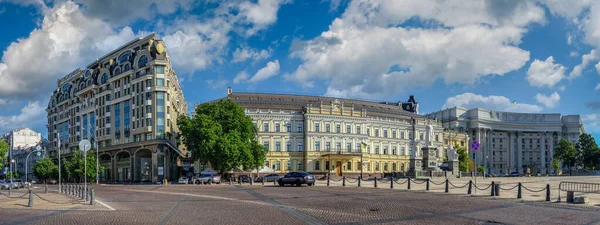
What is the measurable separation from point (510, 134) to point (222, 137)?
377 feet

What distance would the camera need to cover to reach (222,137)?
61344 millimetres

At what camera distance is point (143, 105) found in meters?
76.6

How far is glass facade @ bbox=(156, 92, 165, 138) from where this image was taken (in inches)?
2968

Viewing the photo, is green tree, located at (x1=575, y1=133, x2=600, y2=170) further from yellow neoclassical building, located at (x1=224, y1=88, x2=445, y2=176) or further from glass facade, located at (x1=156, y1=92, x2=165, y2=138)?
glass facade, located at (x1=156, y1=92, x2=165, y2=138)

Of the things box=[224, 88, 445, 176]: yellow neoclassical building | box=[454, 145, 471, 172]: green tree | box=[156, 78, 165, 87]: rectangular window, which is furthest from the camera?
Result: box=[454, 145, 471, 172]: green tree

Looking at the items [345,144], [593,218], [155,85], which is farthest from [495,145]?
[593,218]

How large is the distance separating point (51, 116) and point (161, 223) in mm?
114338

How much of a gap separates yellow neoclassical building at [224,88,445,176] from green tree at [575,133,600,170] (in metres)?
48.9

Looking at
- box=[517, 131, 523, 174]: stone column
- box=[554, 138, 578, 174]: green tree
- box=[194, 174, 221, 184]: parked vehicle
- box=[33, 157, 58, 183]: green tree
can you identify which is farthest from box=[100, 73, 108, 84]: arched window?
box=[517, 131, 523, 174]: stone column

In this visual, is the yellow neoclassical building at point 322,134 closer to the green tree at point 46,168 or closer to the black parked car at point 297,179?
the black parked car at point 297,179

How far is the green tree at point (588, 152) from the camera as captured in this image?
111756 millimetres

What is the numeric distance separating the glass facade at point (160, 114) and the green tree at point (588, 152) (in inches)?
3736

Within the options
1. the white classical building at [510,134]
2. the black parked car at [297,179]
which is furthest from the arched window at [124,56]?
the white classical building at [510,134]

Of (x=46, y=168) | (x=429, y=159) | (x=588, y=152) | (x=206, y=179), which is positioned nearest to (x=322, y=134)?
(x=429, y=159)
